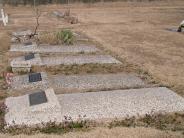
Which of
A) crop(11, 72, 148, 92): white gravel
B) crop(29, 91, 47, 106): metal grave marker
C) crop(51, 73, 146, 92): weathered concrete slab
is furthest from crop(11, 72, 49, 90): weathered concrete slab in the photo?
crop(29, 91, 47, 106): metal grave marker

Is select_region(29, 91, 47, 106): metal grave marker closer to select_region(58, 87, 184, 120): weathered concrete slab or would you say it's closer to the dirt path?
select_region(58, 87, 184, 120): weathered concrete slab

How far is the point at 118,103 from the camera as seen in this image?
959 cm

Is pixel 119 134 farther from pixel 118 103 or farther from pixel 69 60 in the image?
pixel 69 60

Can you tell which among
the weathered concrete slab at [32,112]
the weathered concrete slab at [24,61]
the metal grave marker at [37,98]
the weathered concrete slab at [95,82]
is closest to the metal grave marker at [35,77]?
the weathered concrete slab at [95,82]

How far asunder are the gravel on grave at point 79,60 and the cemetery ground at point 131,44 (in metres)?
0.44

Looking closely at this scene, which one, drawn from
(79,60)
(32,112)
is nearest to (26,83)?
(32,112)

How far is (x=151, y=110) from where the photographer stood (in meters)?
9.30

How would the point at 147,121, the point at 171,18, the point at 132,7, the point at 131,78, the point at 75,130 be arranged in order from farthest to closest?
the point at 132,7, the point at 171,18, the point at 131,78, the point at 147,121, the point at 75,130

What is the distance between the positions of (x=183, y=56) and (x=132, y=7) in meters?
23.7

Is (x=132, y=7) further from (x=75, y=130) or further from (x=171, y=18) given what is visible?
(x=75, y=130)

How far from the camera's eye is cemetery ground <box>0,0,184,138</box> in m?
8.69

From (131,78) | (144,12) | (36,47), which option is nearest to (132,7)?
(144,12)

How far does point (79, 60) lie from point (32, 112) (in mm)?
6401

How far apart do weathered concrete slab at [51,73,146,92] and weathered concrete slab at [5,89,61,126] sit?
1.93 metres
